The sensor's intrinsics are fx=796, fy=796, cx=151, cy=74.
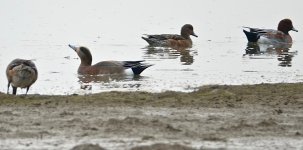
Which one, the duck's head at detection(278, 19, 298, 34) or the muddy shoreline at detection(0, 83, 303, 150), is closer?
the muddy shoreline at detection(0, 83, 303, 150)

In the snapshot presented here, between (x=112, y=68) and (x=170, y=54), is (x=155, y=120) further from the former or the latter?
(x=170, y=54)

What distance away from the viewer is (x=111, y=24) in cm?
2378

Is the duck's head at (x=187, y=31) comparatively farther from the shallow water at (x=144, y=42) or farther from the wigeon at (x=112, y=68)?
the wigeon at (x=112, y=68)

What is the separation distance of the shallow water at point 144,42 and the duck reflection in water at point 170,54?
0.03 meters

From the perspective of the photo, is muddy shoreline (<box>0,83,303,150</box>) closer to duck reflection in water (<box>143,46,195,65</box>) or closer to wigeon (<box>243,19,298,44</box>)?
duck reflection in water (<box>143,46,195,65</box>)

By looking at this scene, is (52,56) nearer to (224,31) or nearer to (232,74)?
(232,74)

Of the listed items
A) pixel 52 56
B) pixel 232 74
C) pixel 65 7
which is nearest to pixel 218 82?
pixel 232 74

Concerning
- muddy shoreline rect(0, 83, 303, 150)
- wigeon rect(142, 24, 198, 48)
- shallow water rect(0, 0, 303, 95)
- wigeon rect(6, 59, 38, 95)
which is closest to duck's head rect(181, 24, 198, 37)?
wigeon rect(142, 24, 198, 48)

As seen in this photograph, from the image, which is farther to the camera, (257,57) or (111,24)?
(111,24)

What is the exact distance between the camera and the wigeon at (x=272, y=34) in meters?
22.7

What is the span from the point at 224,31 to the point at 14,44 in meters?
6.90

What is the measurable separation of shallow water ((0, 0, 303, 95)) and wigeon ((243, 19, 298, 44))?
1.07 ft

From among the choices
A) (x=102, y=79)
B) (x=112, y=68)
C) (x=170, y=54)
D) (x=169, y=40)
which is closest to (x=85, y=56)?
(x=112, y=68)

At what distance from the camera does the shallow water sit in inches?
567
